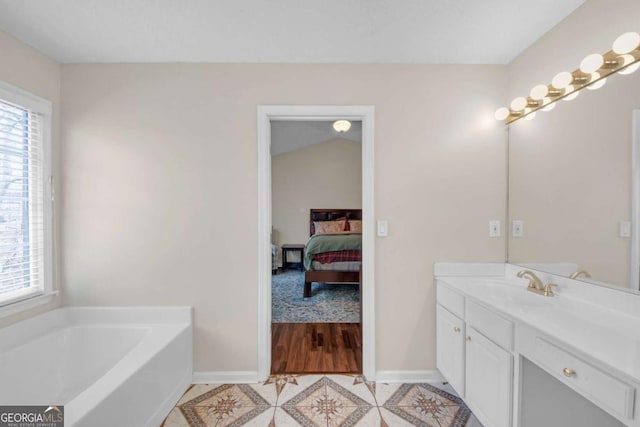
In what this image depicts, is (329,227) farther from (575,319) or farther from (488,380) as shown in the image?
(575,319)

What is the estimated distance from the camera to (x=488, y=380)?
1.41 metres

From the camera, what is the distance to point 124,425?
52.1 inches

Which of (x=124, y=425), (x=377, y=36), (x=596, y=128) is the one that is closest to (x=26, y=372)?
(x=124, y=425)

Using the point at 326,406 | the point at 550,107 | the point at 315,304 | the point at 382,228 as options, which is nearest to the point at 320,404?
the point at 326,406

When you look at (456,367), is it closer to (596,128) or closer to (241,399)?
(241,399)

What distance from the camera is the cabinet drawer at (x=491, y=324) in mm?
1292

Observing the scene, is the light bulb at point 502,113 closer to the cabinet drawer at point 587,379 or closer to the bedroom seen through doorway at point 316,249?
the bedroom seen through doorway at point 316,249

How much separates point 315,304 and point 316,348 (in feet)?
3.92

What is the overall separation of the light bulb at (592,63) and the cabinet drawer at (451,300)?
136 centimetres

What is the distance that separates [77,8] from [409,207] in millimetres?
2319

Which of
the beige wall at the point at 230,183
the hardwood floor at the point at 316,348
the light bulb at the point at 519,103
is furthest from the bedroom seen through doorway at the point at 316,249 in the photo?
the light bulb at the point at 519,103

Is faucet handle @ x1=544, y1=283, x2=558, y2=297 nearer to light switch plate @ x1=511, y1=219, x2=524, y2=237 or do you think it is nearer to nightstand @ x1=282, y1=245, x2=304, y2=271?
light switch plate @ x1=511, y1=219, x2=524, y2=237

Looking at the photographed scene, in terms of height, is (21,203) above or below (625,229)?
above

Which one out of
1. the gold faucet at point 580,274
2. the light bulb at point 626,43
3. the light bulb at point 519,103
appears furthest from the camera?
the light bulb at point 519,103
